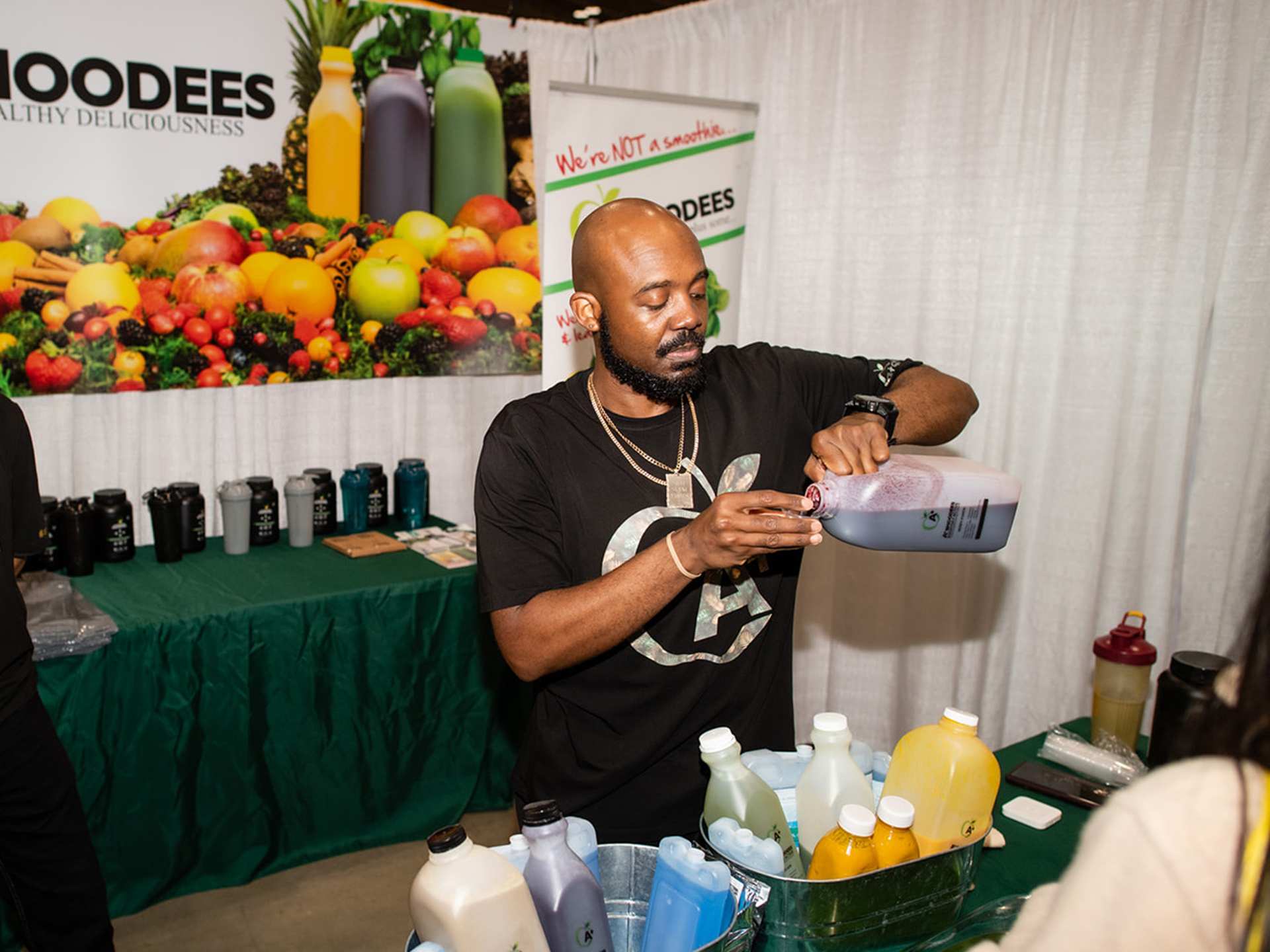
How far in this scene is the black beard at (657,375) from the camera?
1583 millimetres

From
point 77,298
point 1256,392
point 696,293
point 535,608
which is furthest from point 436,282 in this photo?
point 1256,392

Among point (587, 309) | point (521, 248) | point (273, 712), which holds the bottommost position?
point (273, 712)

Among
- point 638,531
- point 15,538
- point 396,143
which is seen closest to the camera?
point 638,531

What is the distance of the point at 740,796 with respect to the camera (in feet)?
3.54

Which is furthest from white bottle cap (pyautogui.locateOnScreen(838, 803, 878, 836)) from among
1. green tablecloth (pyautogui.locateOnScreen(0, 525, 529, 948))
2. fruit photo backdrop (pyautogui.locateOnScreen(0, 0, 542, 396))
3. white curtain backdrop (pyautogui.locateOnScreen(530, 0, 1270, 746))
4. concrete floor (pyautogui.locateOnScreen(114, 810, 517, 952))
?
fruit photo backdrop (pyautogui.locateOnScreen(0, 0, 542, 396))

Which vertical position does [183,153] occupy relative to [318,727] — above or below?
above

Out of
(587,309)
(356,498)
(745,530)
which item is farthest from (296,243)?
(745,530)

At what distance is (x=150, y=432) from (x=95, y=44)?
1197 mm

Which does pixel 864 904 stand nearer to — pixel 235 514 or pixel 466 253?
pixel 235 514

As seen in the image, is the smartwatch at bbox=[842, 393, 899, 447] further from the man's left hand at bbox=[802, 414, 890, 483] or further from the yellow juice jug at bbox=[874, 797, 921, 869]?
the yellow juice jug at bbox=[874, 797, 921, 869]

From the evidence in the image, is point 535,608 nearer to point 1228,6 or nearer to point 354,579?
point 354,579

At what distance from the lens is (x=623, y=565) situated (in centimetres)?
137

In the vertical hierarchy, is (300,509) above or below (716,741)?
below

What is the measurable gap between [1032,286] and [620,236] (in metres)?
1.61
